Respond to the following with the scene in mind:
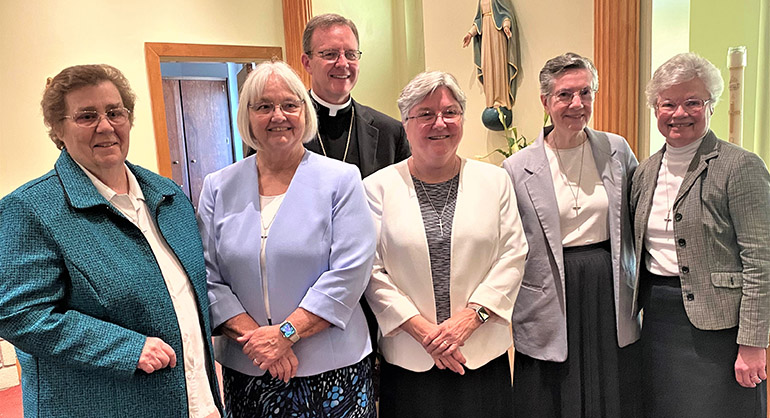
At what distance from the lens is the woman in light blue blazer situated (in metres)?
1.62

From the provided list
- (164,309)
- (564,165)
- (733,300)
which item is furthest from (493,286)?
(164,309)

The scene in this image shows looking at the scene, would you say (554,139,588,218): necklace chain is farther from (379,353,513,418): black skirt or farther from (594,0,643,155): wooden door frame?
(594,0,643,155): wooden door frame

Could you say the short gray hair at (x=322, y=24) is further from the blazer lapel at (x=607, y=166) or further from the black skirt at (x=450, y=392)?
the black skirt at (x=450, y=392)

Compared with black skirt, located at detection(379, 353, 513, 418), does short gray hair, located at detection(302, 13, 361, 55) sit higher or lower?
higher

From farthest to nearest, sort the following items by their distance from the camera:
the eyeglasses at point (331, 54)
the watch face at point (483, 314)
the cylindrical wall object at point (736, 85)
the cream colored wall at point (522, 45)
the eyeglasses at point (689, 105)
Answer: the cream colored wall at point (522, 45)
the cylindrical wall object at point (736, 85)
the eyeglasses at point (331, 54)
the eyeglasses at point (689, 105)
the watch face at point (483, 314)

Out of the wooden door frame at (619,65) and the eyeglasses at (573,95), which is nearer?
the eyeglasses at (573,95)

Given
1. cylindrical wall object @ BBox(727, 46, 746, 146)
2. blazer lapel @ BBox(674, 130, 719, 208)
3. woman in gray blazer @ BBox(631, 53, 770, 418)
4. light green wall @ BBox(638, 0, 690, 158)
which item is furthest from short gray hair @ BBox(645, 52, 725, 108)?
light green wall @ BBox(638, 0, 690, 158)

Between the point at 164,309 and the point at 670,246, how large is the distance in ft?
5.28

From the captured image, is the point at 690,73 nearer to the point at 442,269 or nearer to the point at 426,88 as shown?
the point at 426,88

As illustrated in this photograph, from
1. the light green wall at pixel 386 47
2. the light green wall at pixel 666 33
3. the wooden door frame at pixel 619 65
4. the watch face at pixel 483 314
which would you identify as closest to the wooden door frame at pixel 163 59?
the light green wall at pixel 386 47

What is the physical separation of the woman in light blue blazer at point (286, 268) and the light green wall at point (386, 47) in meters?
4.04

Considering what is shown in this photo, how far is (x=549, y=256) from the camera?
1999 millimetres

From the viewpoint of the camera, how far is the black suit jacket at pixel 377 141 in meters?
2.28

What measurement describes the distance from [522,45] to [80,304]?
3775mm
